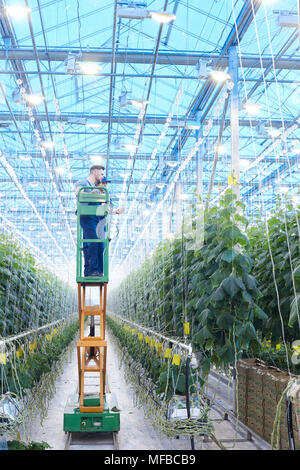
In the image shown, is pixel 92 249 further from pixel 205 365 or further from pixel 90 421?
pixel 90 421

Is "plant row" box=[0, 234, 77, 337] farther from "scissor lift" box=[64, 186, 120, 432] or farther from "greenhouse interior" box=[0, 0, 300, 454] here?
"scissor lift" box=[64, 186, 120, 432]

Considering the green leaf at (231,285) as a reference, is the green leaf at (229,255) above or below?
above

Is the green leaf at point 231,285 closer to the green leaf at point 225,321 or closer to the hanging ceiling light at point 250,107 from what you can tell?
the green leaf at point 225,321

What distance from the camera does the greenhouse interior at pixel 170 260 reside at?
4.46 m

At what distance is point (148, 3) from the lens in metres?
7.04

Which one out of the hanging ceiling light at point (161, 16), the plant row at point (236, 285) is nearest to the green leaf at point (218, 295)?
the plant row at point (236, 285)

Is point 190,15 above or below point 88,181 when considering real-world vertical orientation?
above

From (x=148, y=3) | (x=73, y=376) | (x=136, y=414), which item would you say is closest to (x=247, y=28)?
(x=148, y=3)

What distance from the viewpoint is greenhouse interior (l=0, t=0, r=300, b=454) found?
446 centimetres

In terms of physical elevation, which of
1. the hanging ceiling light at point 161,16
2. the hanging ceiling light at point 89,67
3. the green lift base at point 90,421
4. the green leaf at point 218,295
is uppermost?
the hanging ceiling light at point 89,67

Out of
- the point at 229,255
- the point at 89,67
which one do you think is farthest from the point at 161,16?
the point at 229,255

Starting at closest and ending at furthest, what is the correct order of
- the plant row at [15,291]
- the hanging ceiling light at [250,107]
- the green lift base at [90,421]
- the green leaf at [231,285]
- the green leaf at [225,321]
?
the green leaf at [231,285] → the green leaf at [225,321] → the hanging ceiling light at [250,107] → the green lift base at [90,421] → the plant row at [15,291]
